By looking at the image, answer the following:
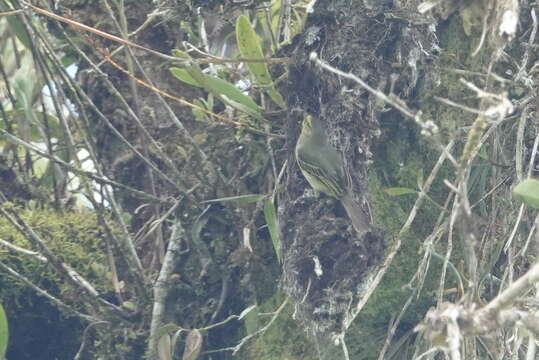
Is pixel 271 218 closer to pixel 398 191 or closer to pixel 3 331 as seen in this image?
pixel 398 191

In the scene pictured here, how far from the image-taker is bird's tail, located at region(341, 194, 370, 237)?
242 cm

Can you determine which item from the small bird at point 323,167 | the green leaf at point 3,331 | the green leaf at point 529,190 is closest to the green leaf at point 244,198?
the small bird at point 323,167

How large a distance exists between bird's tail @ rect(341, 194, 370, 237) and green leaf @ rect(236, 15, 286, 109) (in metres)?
0.46

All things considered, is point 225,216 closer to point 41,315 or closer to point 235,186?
point 235,186

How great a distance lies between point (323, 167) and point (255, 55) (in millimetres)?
467

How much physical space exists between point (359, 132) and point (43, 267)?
103cm

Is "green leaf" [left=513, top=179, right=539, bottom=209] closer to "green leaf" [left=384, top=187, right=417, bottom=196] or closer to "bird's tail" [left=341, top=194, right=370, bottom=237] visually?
"bird's tail" [left=341, top=194, right=370, bottom=237]

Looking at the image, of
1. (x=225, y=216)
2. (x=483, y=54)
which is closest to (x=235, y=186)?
(x=225, y=216)

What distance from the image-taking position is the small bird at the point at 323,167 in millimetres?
2447

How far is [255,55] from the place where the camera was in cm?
275

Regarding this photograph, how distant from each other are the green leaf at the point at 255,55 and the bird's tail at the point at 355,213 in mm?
458

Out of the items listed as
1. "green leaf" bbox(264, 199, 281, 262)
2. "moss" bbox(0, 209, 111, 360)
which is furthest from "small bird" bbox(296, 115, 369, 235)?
"moss" bbox(0, 209, 111, 360)

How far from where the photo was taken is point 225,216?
278 centimetres

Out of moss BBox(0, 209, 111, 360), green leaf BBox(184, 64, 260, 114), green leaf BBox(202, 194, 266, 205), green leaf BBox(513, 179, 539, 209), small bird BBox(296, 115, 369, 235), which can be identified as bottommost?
moss BBox(0, 209, 111, 360)
